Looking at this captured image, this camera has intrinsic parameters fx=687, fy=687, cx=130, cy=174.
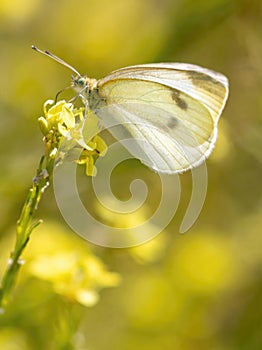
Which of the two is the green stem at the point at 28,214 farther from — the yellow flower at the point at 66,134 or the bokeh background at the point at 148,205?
the bokeh background at the point at 148,205

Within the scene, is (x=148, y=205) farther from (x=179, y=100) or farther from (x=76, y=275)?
(x=179, y=100)

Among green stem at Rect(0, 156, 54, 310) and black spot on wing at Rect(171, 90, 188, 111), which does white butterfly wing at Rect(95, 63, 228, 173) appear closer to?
black spot on wing at Rect(171, 90, 188, 111)

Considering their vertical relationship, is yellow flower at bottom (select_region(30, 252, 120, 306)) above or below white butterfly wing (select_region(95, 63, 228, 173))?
below

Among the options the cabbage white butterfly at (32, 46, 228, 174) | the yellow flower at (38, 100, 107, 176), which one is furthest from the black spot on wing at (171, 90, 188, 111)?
the yellow flower at (38, 100, 107, 176)

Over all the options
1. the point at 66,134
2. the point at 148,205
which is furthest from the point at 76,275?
the point at 148,205

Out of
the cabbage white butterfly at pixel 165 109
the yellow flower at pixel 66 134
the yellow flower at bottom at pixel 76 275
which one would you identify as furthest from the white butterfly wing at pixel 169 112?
the yellow flower at bottom at pixel 76 275

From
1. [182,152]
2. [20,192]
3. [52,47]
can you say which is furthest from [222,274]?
[52,47]

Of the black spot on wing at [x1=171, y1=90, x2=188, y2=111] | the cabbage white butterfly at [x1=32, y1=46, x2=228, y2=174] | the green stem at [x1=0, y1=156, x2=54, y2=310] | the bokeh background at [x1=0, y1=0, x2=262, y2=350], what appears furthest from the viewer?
the bokeh background at [x1=0, y1=0, x2=262, y2=350]

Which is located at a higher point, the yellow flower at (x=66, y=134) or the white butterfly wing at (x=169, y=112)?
the yellow flower at (x=66, y=134)
